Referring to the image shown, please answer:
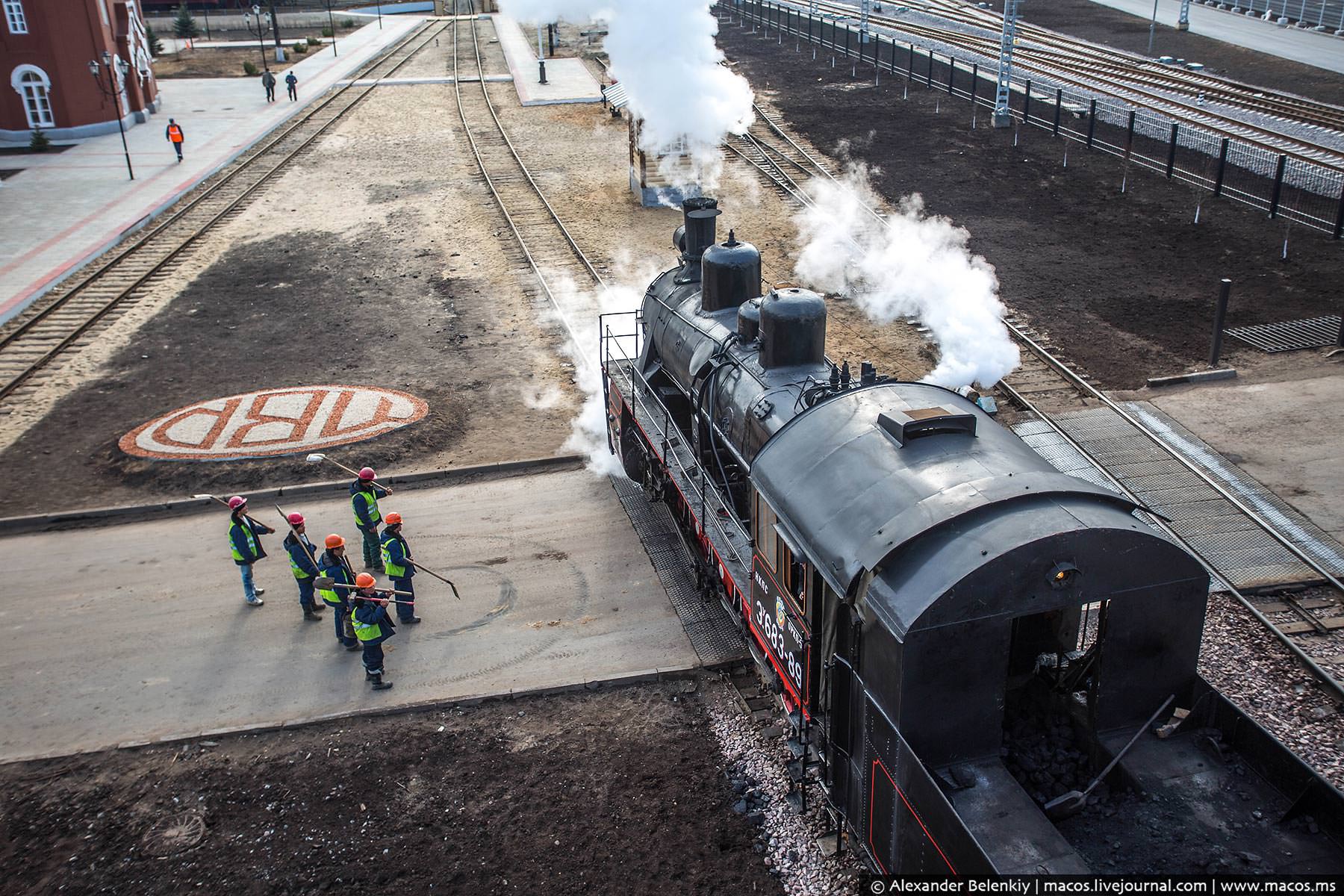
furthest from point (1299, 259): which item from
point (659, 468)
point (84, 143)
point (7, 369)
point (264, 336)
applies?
point (84, 143)

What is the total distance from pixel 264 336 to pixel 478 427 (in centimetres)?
632

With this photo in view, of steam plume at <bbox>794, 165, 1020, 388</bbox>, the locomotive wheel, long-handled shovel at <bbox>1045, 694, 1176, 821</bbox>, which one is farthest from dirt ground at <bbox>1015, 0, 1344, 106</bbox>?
long-handled shovel at <bbox>1045, 694, 1176, 821</bbox>

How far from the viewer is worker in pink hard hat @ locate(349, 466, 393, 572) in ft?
38.8

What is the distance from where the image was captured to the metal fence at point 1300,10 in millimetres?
44344

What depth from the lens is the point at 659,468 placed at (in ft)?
41.4

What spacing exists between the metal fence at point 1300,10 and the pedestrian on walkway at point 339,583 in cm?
5059

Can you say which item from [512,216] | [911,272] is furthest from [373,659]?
[512,216]

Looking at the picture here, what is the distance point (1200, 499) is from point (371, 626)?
33.5 feet

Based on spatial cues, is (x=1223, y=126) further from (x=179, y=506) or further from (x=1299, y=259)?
(x=179, y=506)

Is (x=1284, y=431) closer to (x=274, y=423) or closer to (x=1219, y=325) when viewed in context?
(x=1219, y=325)

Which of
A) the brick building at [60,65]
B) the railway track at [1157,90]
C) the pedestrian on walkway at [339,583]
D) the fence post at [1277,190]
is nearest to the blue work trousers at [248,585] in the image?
the pedestrian on walkway at [339,583]

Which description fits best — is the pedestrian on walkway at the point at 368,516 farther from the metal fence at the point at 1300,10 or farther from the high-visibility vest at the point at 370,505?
A: the metal fence at the point at 1300,10

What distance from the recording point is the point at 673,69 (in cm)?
1636

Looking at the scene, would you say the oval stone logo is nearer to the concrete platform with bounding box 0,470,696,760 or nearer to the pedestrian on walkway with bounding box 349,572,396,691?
the concrete platform with bounding box 0,470,696,760
